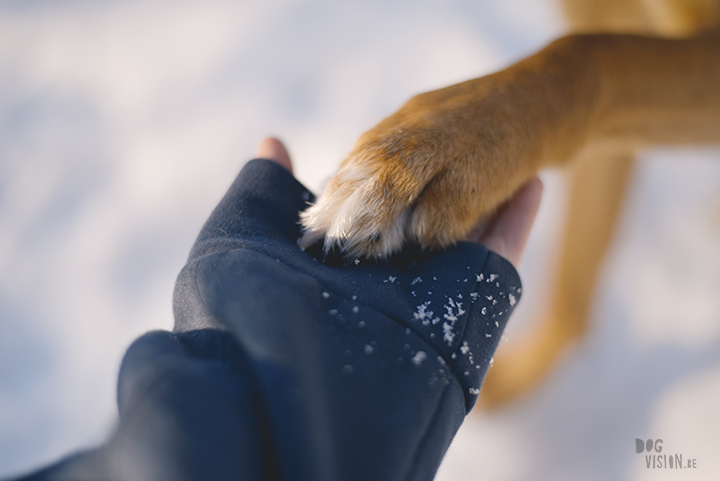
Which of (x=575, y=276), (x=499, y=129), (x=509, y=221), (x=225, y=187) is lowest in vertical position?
(x=575, y=276)

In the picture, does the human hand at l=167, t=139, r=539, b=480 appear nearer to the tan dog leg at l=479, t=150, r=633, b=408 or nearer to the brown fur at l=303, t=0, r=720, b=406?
the brown fur at l=303, t=0, r=720, b=406

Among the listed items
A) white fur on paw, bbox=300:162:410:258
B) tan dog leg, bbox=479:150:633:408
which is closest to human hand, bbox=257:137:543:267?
white fur on paw, bbox=300:162:410:258

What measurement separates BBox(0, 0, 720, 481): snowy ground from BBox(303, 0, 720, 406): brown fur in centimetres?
80

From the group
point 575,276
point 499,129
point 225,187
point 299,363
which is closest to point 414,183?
point 499,129

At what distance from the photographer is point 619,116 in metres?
1.06

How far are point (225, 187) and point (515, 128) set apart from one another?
1.28 m

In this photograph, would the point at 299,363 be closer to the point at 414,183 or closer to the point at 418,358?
the point at 418,358

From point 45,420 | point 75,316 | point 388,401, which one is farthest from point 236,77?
point 388,401

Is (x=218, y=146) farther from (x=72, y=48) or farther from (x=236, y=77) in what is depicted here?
(x=72, y=48)

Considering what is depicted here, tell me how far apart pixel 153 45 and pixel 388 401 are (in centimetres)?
210

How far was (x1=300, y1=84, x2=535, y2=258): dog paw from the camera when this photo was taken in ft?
2.31

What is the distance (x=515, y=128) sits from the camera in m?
0.83

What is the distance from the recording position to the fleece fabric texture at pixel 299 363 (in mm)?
470

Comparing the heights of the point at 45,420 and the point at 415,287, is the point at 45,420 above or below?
below
